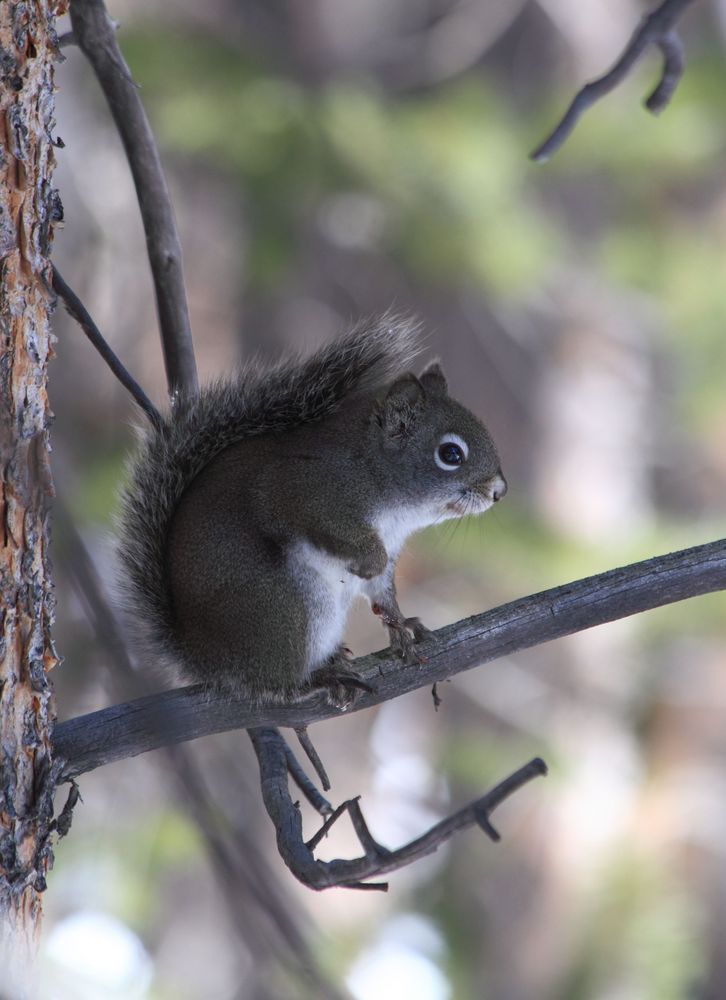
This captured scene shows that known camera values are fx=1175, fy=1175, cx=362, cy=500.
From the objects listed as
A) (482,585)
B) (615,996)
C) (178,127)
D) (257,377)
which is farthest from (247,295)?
(257,377)

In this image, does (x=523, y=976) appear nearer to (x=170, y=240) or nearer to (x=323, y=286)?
(x=323, y=286)

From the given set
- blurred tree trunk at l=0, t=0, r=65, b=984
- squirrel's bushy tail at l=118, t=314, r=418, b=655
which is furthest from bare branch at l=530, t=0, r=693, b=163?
blurred tree trunk at l=0, t=0, r=65, b=984

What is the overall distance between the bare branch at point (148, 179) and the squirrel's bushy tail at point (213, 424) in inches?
2.7

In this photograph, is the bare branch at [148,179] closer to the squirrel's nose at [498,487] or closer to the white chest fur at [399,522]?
the white chest fur at [399,522]

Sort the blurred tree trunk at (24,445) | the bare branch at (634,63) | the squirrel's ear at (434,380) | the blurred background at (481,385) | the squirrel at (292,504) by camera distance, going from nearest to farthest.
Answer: the blurred tree trunk at (24,445), the bare branch at (634,63), the squirrel at (292,504), the squirrel's ear at (434,380), the blurred background at (481,385)

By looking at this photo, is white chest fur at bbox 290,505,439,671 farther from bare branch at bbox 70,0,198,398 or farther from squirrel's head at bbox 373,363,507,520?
bare branch at bbox 70,0,198,398

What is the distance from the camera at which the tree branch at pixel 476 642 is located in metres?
1.28

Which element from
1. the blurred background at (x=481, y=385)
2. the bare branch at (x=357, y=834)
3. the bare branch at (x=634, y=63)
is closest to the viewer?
the bare branch at (x=357, y=834)

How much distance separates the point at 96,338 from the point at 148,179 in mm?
316

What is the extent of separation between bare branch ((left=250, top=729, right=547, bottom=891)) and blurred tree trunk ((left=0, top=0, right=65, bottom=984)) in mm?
268

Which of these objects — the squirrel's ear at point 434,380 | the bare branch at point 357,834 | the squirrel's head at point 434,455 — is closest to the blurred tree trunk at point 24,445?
the bare branch at point 357,834

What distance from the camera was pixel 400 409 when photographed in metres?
1.84

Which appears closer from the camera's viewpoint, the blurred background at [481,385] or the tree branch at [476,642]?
the tree branch at [476,642]

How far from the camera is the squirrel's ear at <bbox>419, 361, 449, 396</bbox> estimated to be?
1.92m
